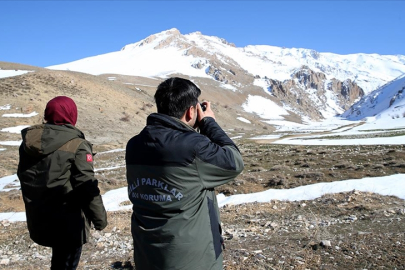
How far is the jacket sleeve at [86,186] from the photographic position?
3.78m

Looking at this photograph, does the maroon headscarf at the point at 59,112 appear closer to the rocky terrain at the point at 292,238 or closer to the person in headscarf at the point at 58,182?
the person in headscarf at the point at 58,182

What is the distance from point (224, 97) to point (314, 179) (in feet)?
417

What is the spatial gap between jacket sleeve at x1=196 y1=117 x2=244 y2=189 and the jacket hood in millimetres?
1765

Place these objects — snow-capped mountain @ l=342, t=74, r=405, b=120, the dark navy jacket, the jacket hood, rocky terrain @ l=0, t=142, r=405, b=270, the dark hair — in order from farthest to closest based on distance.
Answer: snow-capped mountain @ l=342, t=74, r=405, b=120 → rocky terrain @ l=0, t=142, r=405, b=270 → the jacket hood → the dark hair → the dark navy jacket

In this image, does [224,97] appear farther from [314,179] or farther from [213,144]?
[213,144]

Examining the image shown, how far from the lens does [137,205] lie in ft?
9.48

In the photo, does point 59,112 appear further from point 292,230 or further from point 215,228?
point 292,230

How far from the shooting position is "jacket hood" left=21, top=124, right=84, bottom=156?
3639 mm

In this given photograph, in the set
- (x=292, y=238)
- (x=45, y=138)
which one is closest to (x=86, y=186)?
(x=45, y=138)

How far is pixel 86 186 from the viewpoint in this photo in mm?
3783

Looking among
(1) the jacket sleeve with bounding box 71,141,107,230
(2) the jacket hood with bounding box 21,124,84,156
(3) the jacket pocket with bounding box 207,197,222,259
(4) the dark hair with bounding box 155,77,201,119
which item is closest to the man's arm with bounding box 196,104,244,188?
(3) the jacket pocket with bounding box 207,197,222,259

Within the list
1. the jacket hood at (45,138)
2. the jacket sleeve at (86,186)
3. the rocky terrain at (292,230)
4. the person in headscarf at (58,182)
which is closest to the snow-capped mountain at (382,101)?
the rocky terrain at (292,230)

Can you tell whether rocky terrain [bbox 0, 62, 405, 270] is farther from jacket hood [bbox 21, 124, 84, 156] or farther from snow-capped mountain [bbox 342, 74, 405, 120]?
snow-capped mountain [bbox 342, 74, 405, 120]

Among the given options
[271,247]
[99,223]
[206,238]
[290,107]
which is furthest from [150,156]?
[290,107]
